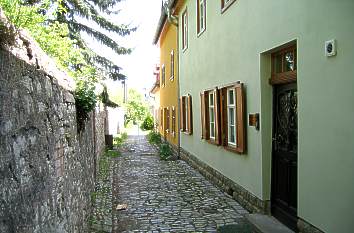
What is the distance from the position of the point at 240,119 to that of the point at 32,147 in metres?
5.35

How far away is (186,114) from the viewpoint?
15.1 meters

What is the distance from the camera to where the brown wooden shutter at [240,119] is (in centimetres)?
764

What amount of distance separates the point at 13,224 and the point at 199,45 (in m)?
10.5

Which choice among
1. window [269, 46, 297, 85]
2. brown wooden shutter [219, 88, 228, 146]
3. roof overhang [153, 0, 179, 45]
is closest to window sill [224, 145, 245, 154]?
brown wooden shutter [219, 88, 228, 146]

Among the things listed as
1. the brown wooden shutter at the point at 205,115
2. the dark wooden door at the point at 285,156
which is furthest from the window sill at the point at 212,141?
the dark wooden door at the point at 285,156

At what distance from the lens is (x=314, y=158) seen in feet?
16.0

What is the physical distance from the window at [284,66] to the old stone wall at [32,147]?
3.11 meters

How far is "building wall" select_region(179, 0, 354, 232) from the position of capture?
165 inches

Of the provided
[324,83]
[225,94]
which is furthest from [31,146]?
[225,94]

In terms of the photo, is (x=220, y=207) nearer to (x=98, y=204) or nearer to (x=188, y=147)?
(x=98, y=204)

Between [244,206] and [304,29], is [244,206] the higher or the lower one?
the lower one

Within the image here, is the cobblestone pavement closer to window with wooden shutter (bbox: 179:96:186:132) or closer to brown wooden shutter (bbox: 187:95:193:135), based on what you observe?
brown wooden shutter (bbox: 187:95:193:135)

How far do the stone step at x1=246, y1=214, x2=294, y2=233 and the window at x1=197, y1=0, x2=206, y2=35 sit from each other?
636 centimetres

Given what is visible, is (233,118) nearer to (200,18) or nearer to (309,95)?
(309,95)
